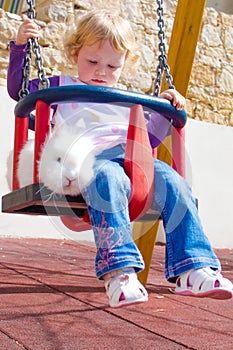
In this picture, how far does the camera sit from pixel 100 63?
2.44 m

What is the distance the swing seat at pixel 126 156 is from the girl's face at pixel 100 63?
45 cm

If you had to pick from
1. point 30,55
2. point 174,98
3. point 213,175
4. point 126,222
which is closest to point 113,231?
point 126,222

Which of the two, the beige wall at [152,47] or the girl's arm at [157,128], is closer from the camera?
the girl's arm at [157,128]

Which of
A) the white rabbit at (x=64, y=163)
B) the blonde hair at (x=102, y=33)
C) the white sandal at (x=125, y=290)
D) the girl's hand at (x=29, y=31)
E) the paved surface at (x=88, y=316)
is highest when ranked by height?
the blonde hair at (x=102, y=33)

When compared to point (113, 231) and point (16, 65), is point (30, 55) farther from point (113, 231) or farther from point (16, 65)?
point (113, 231)

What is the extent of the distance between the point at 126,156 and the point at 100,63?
0.60 metres

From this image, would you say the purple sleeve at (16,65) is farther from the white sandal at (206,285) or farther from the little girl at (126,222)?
the white sandal at (206,285)

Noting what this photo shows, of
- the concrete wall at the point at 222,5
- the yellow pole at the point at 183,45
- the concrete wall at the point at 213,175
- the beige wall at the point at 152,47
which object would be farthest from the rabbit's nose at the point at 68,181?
the concrete wall at the point at 222,5

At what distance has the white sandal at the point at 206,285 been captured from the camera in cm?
182

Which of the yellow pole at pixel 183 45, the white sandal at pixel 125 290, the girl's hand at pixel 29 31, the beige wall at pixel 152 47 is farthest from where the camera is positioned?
the beige wall at pixel 152 47

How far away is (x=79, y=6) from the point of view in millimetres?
6168

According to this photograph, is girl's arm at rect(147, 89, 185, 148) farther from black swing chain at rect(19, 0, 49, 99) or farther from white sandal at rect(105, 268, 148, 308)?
white sandal at rect(105, 268, 148, 308)

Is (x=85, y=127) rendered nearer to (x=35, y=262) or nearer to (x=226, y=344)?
(x=226, y=344)

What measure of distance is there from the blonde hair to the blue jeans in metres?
0.53
